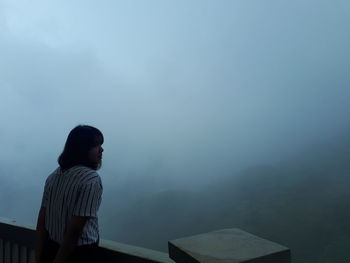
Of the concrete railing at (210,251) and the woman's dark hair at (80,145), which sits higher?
the woman's dark hair at (80,145)

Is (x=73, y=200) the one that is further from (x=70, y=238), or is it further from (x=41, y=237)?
(x=41, y=237)

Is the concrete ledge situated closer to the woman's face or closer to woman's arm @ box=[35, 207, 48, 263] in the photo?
the woman's face

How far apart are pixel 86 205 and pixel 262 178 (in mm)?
49470

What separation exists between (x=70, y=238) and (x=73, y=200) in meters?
0.15

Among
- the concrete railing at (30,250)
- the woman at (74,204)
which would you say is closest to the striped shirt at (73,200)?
the woman at (74,204)

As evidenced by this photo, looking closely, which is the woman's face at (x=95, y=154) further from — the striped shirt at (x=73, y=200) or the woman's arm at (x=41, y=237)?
the woman's arm at (x=41, y=237)

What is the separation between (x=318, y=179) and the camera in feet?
145

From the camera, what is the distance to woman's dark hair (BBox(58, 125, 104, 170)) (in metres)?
1.46

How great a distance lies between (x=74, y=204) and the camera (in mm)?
1318

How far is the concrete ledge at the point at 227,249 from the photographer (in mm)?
1000

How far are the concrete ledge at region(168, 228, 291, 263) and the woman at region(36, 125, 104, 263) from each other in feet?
1.24

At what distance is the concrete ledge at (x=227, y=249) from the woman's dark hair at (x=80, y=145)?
549 millimetres

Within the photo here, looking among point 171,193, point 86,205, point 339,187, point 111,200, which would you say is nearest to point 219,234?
point 86,205

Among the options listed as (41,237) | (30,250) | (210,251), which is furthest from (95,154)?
(30,250)
